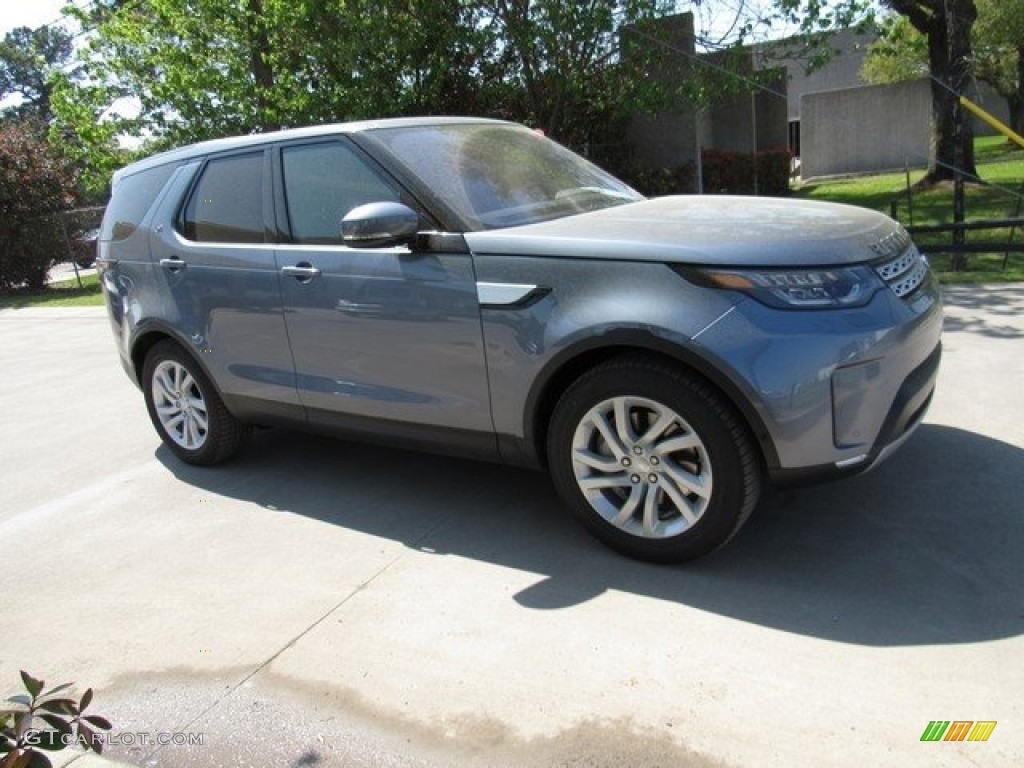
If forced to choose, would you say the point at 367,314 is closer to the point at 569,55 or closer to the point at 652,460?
the point at 652,460

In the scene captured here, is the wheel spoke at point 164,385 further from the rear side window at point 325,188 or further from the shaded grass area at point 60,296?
the shaded grass area at point 60,296

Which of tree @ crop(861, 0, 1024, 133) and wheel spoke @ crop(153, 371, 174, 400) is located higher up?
tree @ crop(861, 0, 1024, 133)

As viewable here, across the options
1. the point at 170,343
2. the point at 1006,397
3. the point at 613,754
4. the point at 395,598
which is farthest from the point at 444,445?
the point at 1006,397

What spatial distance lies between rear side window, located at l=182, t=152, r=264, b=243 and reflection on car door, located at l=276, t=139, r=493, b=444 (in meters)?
0.23

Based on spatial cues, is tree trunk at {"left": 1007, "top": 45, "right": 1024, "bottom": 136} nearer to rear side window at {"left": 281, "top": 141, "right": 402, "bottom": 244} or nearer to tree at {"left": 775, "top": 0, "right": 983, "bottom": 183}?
tree at {"left": 775, "top": 0, "right": 983, "bottom": 183}

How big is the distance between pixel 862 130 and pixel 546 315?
86.0 ft

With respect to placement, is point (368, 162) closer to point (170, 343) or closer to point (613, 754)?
point (170, 343)

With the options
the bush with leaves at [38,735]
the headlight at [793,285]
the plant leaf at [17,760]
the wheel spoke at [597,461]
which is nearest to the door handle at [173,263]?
the wheel spoke at [597,461]

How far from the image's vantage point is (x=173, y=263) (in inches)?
192

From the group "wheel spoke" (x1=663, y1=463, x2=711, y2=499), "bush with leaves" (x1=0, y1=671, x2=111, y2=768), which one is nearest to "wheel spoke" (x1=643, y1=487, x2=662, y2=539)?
"wheel spoke" (x1=663, y1=463, x2=711, y2=499)

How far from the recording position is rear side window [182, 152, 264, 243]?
455 cm

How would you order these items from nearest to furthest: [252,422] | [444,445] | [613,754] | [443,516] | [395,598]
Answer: [613,754] < [395,598] < [444,445] < [443,516] < [252,422]

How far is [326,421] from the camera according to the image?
14.6 feet

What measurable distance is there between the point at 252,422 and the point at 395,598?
6.14 ft
